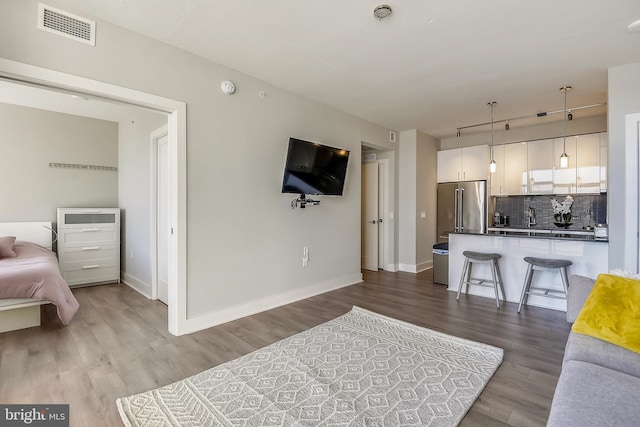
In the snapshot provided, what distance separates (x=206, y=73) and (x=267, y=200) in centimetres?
146

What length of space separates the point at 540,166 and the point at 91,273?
7486mm

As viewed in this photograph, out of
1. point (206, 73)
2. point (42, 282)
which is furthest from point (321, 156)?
point (42, 282)

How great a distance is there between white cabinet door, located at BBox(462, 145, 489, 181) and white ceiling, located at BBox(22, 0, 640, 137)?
166cm

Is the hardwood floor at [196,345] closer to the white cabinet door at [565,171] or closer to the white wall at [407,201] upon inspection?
the white wall at [407,201]

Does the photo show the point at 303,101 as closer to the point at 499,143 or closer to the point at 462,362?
the point at 462,362

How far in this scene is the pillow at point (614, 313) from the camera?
1.57 metres

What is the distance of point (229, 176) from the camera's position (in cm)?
320

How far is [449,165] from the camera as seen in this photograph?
6055 mm

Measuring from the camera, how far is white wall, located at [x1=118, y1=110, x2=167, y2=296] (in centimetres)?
412

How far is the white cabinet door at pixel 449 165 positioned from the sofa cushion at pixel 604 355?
466cm

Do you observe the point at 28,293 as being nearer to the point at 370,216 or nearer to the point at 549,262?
the point at 370,216

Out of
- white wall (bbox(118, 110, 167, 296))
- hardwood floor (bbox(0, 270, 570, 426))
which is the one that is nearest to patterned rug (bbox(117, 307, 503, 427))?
hardwood floor (bbox(0, 270, 570, 426))

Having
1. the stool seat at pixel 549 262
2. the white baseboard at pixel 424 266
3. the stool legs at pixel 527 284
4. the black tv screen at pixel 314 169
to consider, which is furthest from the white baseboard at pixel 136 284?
the stool seat at pixel 549 262

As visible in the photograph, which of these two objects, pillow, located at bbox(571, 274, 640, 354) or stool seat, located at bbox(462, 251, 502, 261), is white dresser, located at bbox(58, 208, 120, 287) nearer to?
stool seat, located at bbox(462, 251, 502, 261)
